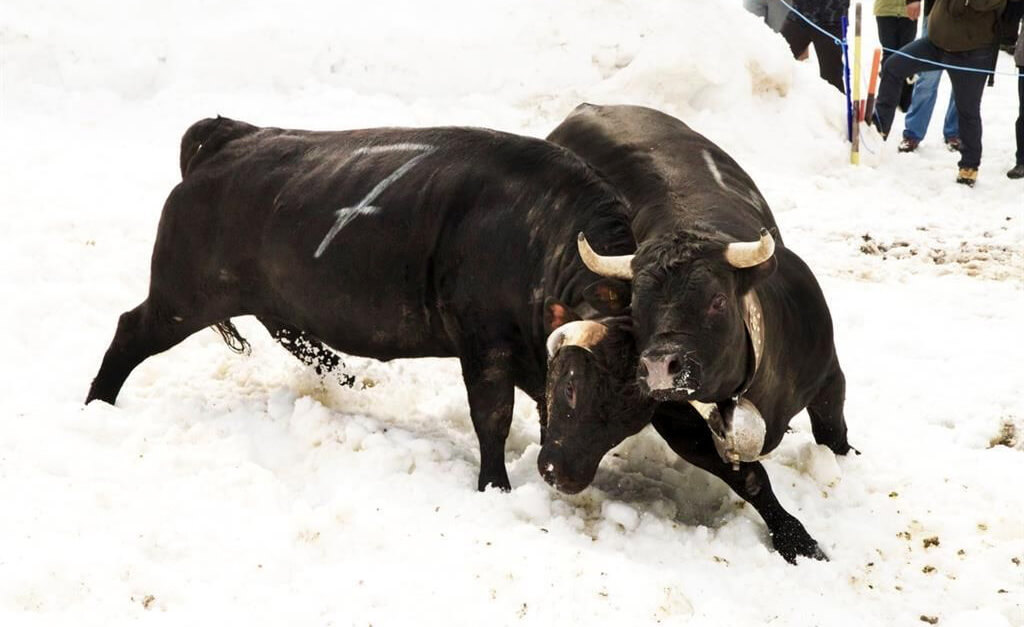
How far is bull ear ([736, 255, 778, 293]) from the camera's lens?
4.35 m

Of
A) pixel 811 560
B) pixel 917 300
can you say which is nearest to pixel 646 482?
pixel 811 560

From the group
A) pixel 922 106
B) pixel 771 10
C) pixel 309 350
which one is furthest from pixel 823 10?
pixel 309 350

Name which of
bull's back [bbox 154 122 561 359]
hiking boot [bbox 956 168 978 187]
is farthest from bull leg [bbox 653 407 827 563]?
hiking boot [bbox 956 168 978 187]

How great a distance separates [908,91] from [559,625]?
37.2 ft

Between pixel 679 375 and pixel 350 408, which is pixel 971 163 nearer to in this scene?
pixel 350 408

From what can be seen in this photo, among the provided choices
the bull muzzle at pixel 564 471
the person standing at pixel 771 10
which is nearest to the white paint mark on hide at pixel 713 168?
the bull muzzle at pixel 564 471

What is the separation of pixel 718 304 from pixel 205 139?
2996 millimetres

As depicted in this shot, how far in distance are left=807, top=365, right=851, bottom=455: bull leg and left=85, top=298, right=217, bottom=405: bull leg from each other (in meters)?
2.85

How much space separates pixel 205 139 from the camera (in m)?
6.11

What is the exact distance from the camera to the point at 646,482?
208 inches

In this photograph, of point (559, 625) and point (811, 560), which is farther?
point (811, 560)

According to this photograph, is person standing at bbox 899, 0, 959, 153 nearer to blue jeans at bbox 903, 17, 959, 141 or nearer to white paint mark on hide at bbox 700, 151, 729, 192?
blue jeans at bbox 903, 17, 959, 141

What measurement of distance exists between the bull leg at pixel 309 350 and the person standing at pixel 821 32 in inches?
329

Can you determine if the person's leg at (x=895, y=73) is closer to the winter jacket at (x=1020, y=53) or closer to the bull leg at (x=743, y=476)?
the winter jacket at (x=1020, y=53)
